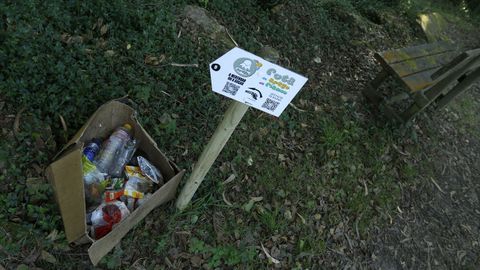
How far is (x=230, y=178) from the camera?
3.10 meters

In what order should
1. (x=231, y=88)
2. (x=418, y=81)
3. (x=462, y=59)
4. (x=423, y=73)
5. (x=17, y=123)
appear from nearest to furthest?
(x=231, y=88)
(x=17, y=123)
(x=462, y=59)
(x=418, y=81)
(x=423, y=73)

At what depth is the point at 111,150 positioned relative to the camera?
2.57 m

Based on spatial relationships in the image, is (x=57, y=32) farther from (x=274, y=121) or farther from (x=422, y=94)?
(x=422, y=94)

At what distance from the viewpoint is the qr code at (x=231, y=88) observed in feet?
6.49

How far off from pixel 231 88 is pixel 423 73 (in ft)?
9.88

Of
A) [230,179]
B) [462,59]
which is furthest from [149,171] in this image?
[462,59]

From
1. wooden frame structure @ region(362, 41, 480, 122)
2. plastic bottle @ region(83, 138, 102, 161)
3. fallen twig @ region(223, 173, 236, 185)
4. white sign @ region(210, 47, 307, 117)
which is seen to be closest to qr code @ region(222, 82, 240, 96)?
white sign @ region(210, 47, 307, 117)

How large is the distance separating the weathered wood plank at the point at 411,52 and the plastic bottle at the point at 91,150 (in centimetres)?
300

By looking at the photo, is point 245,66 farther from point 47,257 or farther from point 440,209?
point 440,209

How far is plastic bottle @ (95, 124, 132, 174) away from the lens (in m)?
2.55

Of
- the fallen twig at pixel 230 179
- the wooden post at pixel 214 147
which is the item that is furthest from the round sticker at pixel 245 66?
the fallen twig at pixel 230 179

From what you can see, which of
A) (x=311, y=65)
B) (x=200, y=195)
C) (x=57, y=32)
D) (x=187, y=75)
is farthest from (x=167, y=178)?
(x=311, y=65)

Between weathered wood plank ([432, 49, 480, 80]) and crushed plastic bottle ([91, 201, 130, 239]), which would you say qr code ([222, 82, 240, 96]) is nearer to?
crushed plastic bottle ([91, 201, 130, 239])

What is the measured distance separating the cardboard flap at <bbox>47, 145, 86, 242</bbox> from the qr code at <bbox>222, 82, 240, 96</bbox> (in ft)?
2.80
